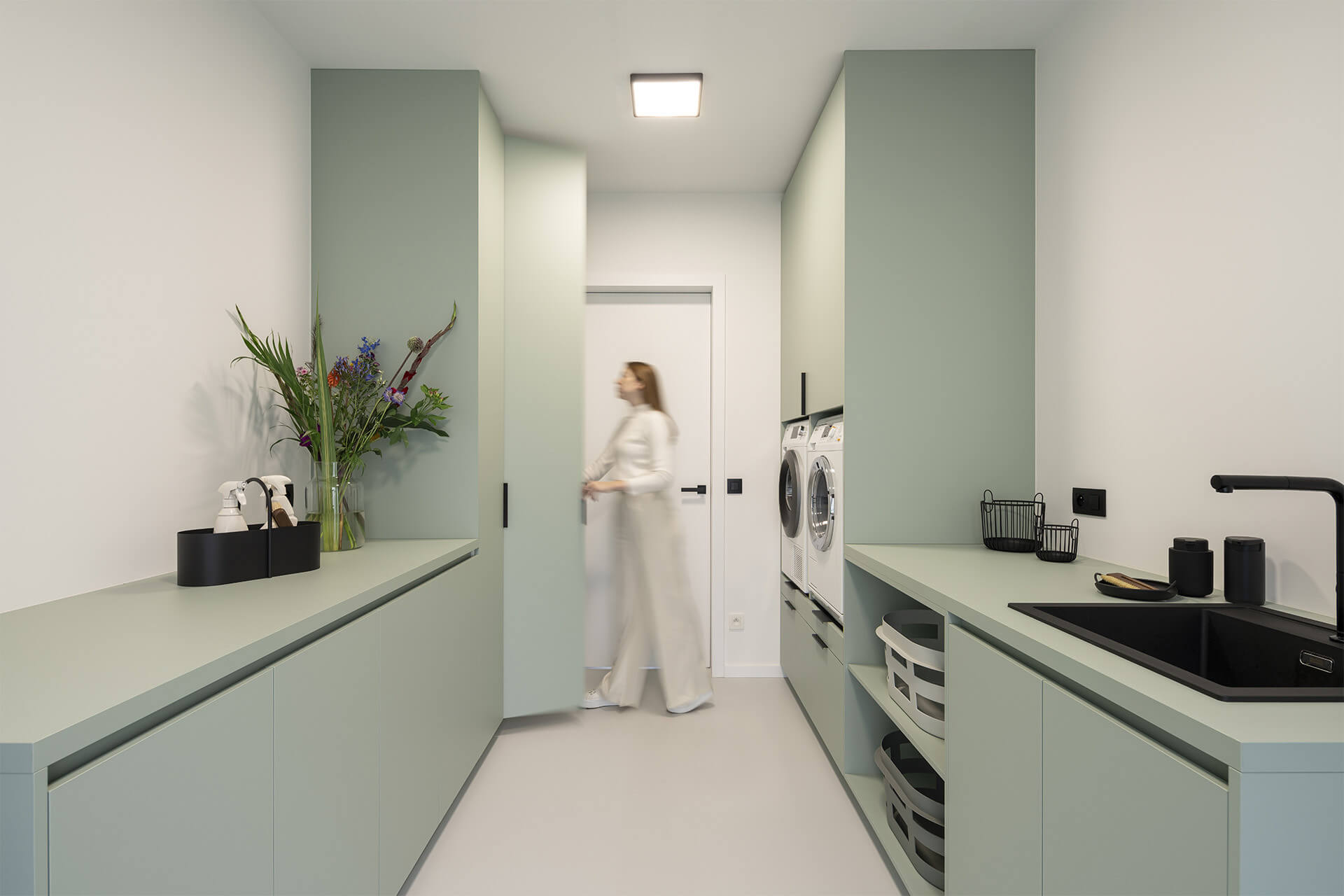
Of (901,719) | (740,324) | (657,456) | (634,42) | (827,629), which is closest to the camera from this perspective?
(901,719)

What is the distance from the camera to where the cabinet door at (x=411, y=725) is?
1.55 meters

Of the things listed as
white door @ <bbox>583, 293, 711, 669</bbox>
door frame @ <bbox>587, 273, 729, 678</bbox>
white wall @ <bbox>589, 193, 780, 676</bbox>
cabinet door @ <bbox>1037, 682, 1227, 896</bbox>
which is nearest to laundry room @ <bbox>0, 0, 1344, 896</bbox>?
cabinet door @ <bbox>1037, 682, 1227, 896</bbox>

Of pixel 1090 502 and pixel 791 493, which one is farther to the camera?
pixel 791 493

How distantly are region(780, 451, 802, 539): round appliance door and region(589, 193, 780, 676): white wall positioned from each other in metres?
0.26

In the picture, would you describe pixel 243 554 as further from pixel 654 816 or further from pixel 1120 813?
pixel 1120 813

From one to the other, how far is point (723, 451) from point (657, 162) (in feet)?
4.88

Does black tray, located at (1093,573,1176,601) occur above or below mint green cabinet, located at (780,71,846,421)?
below

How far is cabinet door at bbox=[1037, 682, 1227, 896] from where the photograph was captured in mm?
761

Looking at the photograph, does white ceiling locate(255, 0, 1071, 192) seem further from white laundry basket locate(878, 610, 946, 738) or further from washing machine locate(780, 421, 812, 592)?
white laundry basket locate(878, 610, 946, 738)

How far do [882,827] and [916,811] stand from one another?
0.31 m

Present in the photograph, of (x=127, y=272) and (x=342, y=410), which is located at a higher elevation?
(x=127, y=272)

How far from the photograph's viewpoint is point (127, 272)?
61.1 inches

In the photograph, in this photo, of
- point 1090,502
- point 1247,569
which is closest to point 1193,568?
point 1247,569

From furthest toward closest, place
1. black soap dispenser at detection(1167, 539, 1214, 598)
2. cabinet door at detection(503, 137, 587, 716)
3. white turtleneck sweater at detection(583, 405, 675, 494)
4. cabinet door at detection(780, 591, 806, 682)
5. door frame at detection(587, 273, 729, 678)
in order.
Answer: door frame at detection(587, 273, 729, 678)
cabinet door at detection(780, 591, 806, 682)
white turtleneck sweater at detection(583, 405, 675, 494)
cabinet door at detection(503, 137, 587, 716)
black soap dispenser at detection(1167, 539, 1214, 598)
